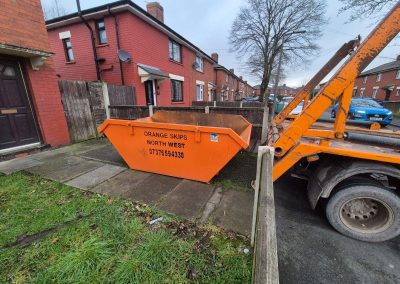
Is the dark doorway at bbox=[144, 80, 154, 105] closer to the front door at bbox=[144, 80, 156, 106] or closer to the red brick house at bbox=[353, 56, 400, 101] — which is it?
the front door at bbox=[144, 80, 156, 106]

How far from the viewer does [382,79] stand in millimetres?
29797

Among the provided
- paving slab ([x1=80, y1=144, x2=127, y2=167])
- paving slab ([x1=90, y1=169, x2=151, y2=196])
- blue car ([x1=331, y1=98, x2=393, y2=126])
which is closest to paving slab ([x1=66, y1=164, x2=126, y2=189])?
paving slab ([x1=90, y1=169, x2=151, y2=196])

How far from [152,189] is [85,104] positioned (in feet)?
17.6

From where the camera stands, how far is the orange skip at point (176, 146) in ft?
10.4

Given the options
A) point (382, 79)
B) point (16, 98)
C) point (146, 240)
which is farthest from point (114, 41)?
point (382, 79)

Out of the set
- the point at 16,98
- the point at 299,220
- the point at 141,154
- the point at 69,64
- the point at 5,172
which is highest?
the point at 69,64

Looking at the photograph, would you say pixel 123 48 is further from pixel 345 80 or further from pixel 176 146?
pixel 345 80

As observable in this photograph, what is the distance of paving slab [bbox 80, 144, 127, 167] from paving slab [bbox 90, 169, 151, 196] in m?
0.62

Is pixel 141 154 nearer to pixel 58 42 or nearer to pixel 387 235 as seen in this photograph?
pixel 387 235

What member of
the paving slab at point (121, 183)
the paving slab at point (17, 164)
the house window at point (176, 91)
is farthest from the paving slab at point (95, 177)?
the house window at point (176, 91)

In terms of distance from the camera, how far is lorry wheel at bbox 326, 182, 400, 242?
218 centimetres

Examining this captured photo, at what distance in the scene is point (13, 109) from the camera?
4.79 meters

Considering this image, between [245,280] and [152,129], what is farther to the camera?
[152,129]

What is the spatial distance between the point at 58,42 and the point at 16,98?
7670 millimetres
